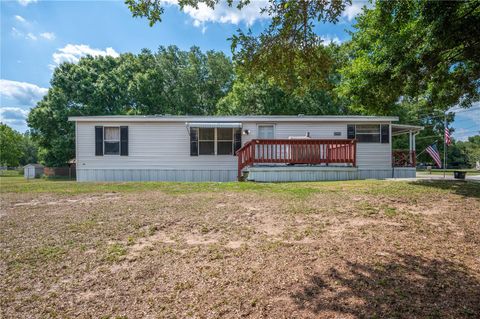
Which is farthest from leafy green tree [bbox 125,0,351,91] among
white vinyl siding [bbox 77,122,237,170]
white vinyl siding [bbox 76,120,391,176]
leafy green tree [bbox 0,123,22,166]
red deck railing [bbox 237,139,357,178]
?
leafy green tree [bbox 0,123,22,166]

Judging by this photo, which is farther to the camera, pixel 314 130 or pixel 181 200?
pixel 314 130

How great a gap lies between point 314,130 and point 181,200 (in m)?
8.35

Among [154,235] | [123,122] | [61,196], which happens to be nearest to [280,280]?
[154,235]

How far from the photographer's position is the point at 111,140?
12.5 metres

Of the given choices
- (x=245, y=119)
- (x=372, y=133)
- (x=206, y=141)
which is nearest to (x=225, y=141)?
(x=206, y=141)

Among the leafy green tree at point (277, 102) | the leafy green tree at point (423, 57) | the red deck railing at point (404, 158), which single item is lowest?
the red deck railing at point (404, 158)

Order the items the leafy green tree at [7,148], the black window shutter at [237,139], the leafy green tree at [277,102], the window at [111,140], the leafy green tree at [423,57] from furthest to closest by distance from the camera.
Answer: the leafy green tree at [7,148]
the leafy green tree at [277,102]
the black window shutter at [237,139]
the window at [111,140]
the leafy green tree at [423,57]

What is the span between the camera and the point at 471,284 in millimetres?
2461

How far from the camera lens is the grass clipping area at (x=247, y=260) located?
223 centimetres

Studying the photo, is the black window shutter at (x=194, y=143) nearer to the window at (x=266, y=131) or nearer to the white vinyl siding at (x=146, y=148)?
the white vinyl siding at (x=146, y=148)

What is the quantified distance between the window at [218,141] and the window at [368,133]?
5.66 m

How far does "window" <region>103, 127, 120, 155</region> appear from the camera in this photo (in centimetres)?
1243

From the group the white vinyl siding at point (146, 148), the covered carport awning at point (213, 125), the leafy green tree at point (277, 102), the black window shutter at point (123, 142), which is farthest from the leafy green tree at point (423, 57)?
the leafy green tree at point (277, 102)

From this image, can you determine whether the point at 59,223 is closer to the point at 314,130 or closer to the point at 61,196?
the point at 61,196
